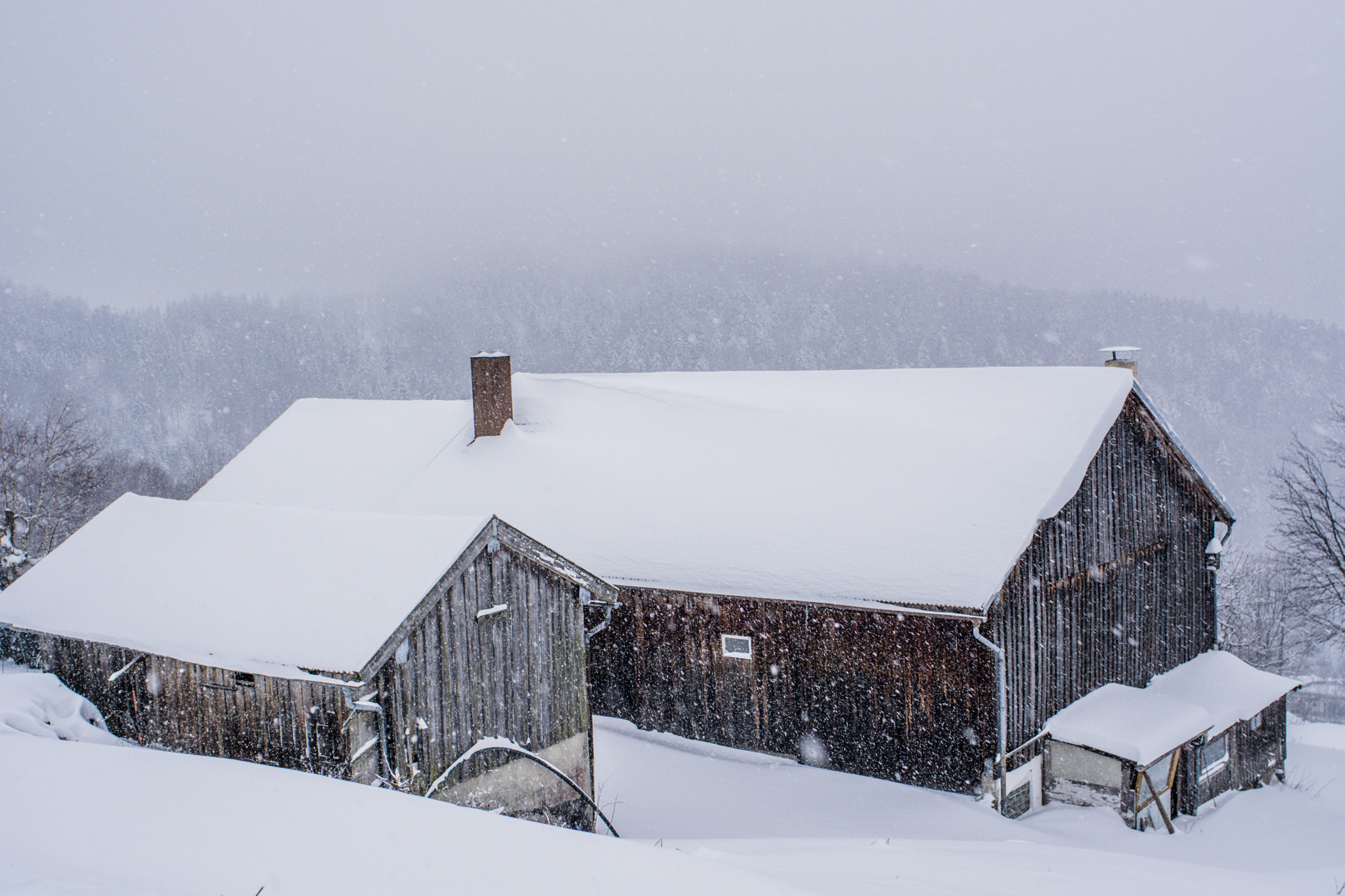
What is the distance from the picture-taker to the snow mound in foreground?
906cm

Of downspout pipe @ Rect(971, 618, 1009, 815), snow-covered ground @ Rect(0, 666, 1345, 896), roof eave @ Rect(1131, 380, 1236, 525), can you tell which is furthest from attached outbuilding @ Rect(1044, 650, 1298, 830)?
roof eave @ Rect(1131, 380, 1236, 525)

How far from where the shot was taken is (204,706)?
30.8 feet

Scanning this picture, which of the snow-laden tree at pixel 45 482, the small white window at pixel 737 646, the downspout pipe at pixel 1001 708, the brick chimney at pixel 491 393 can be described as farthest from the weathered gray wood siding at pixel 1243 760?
the snow-laden tree at pixel 45 482

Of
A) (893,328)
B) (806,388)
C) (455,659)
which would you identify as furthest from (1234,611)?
(893,328)

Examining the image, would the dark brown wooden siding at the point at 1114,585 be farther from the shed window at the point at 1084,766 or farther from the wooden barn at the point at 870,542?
the shed window at the point at 1084,766

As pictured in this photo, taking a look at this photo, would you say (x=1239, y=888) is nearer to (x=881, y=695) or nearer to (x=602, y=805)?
(x=881, y=695)

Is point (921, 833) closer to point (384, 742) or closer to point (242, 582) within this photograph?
point (384, 742)

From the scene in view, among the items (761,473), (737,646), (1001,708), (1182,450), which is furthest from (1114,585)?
(737,646)

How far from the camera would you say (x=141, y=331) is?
4811 inches

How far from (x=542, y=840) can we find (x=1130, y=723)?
10050 millimetres

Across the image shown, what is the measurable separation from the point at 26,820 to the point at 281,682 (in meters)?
2.63

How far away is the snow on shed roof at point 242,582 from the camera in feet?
28.7

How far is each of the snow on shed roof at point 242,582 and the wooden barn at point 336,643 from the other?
0.02m

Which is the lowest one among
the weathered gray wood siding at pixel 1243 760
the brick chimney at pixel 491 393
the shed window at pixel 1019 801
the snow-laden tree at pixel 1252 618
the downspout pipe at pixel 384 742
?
the snow-laden tree at pixel 1252 618
